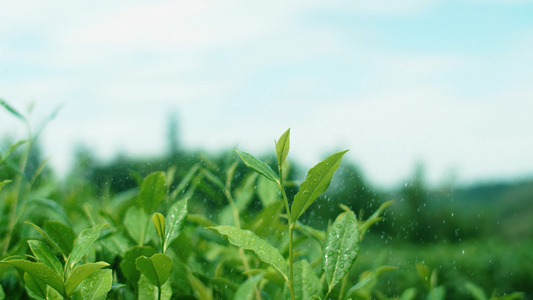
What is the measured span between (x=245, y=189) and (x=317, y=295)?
0.28 m

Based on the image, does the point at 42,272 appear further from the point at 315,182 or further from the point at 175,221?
the point at 315,182

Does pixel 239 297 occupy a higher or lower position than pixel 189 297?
higher

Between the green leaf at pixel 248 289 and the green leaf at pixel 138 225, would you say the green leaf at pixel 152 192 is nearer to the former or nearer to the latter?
the green leaf at pixel 138 225

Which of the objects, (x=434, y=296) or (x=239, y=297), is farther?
(x=434, y=296)

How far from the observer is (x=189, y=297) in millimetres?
533

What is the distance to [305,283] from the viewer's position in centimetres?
45

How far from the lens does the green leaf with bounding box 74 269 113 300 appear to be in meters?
0.42

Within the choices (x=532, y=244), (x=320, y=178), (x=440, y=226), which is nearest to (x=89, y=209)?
(x=320, y=178)

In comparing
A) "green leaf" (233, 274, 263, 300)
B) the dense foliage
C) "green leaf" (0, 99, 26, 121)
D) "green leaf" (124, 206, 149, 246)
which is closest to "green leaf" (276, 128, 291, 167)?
the dense foliage

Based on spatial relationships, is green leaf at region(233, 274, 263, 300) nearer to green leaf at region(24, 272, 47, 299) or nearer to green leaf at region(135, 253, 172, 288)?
green leaf at region(135, 253, 172, 288)

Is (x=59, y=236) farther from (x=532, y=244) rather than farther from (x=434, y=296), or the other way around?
(x=532, y=244)

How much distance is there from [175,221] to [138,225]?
13cm

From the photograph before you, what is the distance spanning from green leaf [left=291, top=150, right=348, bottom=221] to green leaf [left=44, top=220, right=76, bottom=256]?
25 centimetres

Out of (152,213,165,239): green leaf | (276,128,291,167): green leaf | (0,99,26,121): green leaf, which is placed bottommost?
(152,213,165,239): green leaf
